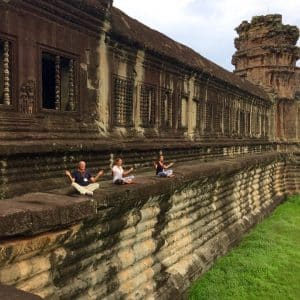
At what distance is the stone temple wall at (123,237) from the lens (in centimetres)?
376

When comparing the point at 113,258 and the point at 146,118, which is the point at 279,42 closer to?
the point at 146,118

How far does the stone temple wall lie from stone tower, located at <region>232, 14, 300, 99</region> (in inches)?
391

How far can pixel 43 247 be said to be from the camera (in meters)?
3.92

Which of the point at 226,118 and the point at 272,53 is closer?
the point at 226,118

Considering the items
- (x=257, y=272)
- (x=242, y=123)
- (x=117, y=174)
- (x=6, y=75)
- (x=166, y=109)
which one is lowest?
(x=257, y=272)

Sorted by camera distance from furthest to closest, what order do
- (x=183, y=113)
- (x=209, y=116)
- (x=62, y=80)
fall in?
(x=209, y=116) → (x=183, y=113) → (x=62, y=80)

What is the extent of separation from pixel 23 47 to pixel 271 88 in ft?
49.7

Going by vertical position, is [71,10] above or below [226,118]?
above

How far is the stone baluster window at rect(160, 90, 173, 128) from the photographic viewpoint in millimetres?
8898

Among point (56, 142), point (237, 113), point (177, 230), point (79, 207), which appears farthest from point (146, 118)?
point (237, 113)

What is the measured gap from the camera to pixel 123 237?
18.1 ft

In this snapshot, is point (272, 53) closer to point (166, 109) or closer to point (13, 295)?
point (166, 109)

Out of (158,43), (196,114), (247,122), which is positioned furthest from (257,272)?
(247,122)

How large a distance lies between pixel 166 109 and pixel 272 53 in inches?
456
